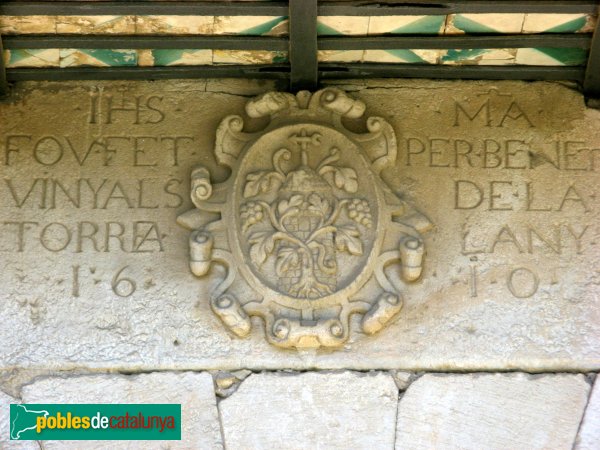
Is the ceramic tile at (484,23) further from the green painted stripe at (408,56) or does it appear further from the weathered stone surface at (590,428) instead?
the weathered stone surface at (590,428)

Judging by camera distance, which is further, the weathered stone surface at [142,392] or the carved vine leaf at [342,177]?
the carved vine leaf at [342,177]

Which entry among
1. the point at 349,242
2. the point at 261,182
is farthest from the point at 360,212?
the point at 261,182

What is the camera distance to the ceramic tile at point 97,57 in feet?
13.9

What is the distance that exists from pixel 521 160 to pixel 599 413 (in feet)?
3.23

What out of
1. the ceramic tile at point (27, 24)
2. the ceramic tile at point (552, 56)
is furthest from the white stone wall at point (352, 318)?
the ceramic tile at point (27, 24)

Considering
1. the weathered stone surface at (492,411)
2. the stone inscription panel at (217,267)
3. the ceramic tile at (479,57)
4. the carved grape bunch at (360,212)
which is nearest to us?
the weathered stone surface at (492,411)

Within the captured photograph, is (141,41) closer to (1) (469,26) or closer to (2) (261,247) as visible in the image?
(2) (261,247)

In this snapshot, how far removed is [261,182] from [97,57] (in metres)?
0.77

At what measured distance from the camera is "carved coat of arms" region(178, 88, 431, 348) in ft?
13.3

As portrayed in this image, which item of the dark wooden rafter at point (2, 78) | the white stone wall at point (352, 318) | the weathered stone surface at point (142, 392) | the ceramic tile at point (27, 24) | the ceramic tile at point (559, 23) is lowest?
the weathered stone surface at point (142, 392)

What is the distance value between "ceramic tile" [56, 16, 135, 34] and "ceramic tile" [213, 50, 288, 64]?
0.35m

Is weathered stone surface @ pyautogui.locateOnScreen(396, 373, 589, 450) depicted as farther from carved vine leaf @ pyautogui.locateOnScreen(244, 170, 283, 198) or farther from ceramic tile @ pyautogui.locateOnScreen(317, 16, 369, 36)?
ceramic tile @ pyautogui.locateOnScreen(317, 16, 369, 36)

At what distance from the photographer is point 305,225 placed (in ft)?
13.7

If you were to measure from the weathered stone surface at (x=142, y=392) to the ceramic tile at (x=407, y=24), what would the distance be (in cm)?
137
